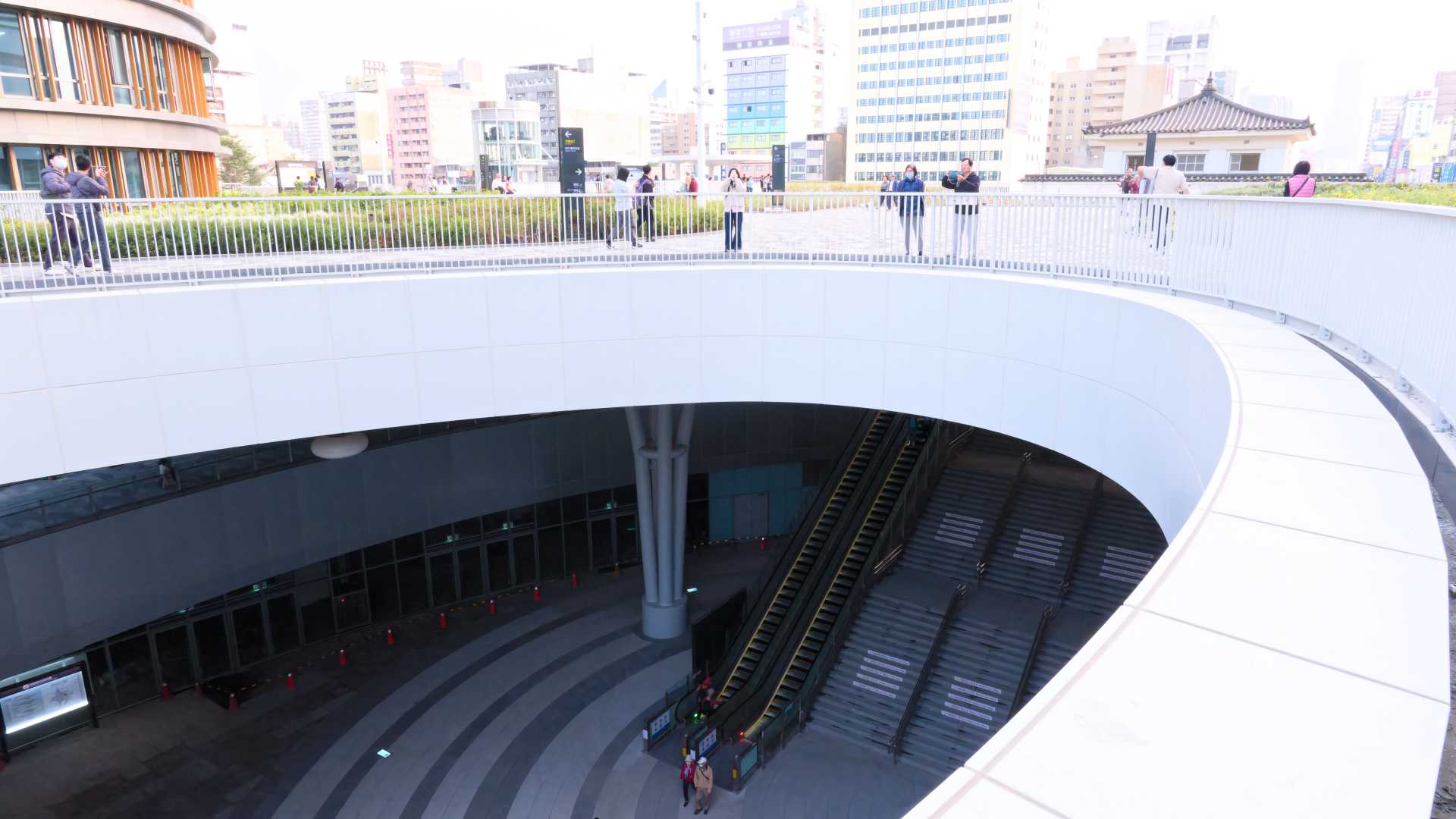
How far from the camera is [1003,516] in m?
24.4

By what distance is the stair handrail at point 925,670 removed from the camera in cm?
1984

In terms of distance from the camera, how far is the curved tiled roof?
37750mm

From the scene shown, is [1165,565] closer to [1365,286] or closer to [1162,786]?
[1162,786]

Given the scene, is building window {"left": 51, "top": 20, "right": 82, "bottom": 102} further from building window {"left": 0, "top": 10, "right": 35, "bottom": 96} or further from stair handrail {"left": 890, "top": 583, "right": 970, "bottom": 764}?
stair handrail {"left": 890, "top": 583, "right": 970, "bottom": 764}

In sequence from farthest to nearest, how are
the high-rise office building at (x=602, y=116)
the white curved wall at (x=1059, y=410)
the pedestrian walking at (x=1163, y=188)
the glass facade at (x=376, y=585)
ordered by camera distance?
the high-rise office building at (x=602, y=116) → the glass facade at (x=376, y=585) → the pedestrian walking at (x=1163, y=188) → the white curved wall at (x=1059, y=410)

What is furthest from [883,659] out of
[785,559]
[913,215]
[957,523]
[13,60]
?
[13,60]

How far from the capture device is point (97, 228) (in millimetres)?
11805

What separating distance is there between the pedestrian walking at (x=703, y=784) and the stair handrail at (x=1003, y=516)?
9295mm

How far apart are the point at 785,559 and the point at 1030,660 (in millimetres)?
6419

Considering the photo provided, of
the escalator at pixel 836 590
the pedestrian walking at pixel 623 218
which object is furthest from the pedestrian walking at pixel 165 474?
the escalator at pixel 836 590

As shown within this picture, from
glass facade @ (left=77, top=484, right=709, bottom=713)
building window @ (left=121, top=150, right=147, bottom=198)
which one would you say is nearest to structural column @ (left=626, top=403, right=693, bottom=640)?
glass facade @ (left=77, top=484, right=709, bottom=713)

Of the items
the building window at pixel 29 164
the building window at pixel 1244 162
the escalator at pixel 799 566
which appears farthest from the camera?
the building window at pixel 1244 162

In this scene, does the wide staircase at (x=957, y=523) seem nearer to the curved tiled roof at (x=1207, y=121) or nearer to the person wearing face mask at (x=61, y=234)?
the person wearing face mask at (x=61, y=234)

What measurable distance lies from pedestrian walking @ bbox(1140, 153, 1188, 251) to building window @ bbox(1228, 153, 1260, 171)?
1066 inches
